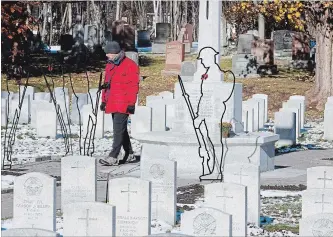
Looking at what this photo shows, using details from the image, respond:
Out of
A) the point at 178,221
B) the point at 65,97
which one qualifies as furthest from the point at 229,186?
the point at 65,97

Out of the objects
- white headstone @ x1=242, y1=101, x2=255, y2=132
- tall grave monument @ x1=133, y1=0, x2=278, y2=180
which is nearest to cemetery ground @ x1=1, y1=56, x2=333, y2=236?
tall grave monument @ x1=133, y1=0, x2=278, y2=180

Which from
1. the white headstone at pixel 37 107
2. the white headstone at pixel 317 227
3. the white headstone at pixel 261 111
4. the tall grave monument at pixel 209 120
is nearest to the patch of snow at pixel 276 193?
the tall grave monument at pixel 209 120

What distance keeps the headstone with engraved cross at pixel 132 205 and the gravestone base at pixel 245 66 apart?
25330mm

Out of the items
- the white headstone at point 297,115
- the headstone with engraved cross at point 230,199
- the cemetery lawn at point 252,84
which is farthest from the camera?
the cemetery lawn at point 252,84

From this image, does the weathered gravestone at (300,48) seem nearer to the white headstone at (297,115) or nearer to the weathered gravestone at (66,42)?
the weathered gravestone at (66,42)

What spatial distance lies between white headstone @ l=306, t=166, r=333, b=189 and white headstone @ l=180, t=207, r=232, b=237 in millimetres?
3118

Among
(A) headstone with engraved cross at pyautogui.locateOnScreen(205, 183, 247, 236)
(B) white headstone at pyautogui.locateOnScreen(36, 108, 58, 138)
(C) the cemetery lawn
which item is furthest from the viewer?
(C) the cemetery lawn

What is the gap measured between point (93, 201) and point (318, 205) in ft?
7.37

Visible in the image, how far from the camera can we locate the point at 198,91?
16.9 metres

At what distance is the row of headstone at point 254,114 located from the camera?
72.8ft

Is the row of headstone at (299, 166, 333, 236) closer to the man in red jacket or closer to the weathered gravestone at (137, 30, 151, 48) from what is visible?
the man in red jacket

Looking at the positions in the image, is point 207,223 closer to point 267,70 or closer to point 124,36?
point 267,70

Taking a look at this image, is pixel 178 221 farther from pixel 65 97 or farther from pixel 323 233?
pixel 65 97

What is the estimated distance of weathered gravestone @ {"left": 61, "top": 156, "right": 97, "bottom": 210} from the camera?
12.5m
